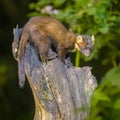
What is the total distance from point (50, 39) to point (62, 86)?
260 mm

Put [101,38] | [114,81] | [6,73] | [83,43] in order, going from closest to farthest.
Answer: [83,43] → [114,81] → [101,38] → [6,73]

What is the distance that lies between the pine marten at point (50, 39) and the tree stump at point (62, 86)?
0.23ft

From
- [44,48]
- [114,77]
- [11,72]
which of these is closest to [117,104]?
[114,77]

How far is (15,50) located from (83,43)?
361 mm

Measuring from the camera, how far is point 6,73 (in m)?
7.52

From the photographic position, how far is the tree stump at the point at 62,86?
3.17 meters

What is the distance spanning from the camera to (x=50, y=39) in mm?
3258

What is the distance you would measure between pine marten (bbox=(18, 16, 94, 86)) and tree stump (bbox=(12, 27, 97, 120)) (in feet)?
0.23

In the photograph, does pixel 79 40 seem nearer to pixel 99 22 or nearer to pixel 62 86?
pixel 62 86

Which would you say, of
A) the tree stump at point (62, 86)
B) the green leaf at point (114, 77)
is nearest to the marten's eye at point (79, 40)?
the tree stump at point (62, 86)

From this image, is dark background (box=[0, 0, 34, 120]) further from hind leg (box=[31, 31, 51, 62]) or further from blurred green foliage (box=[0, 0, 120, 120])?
hind leg (box=[31, 31, 51, 62])

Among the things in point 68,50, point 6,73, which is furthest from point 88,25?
point 6,73

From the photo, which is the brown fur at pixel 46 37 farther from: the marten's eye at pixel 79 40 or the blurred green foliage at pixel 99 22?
the blurred green foliage at pixel 99 22

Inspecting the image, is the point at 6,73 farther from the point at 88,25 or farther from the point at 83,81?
the point at 83,81
